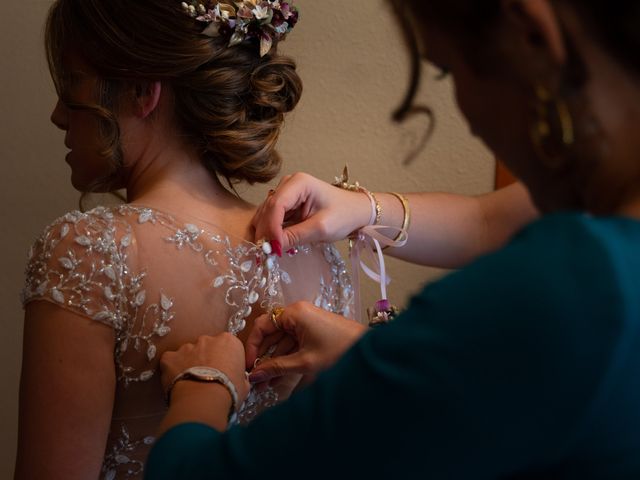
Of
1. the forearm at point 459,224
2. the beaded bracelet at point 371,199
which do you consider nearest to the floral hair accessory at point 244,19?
the beaded bracelet at point 371,199

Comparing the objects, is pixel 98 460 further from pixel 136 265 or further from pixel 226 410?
pixel 226 410

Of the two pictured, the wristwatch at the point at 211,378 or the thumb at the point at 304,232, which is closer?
the wristwatch at the point at 211,378

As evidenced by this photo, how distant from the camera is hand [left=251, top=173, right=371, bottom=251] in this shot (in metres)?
1.25

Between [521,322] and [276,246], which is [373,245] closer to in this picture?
[276,246]

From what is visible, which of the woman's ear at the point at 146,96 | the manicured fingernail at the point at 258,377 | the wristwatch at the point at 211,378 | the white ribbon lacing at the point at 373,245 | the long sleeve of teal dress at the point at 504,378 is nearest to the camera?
the long sleeve of teal dress at the point at 504,378

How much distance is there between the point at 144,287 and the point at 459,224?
62 centimetres

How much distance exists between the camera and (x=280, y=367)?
45.3 inches

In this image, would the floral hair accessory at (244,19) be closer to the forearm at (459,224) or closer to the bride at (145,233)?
the bride at (145,233)

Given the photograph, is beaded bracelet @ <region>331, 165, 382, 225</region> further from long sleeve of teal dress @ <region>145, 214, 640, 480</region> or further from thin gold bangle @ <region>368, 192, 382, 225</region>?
long sleeve of teal dress @ <region>145, 214, 640, 480</region>

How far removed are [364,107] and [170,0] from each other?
75 cm

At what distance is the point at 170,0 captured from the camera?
3.94 ft

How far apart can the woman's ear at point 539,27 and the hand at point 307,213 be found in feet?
2.38

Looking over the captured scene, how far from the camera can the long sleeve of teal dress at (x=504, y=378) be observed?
49 cm

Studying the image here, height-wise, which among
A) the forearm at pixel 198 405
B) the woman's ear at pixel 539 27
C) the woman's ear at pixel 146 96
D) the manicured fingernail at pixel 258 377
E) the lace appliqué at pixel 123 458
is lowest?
the lace appliqué at pixel 123 458
